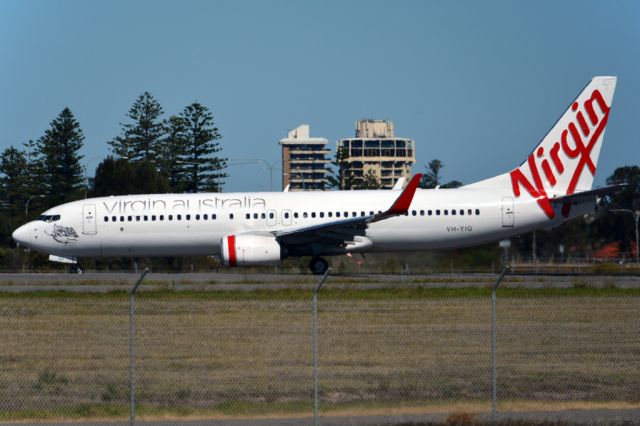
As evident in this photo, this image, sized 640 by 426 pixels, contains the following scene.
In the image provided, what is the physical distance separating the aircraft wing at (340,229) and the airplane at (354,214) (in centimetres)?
5

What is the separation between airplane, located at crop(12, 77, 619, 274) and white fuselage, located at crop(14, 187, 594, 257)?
0.03 meters

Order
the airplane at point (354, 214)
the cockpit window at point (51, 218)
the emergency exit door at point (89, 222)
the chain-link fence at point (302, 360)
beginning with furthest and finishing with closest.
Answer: the cockpit window at point (51, 218), the emergency exit door at point (89, 222), the airplane at point (354, 214), the chain-link fence at point (302, 360)

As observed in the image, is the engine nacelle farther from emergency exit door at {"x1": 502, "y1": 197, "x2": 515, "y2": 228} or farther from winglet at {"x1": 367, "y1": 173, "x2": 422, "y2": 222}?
emergency exit door at {"x1": 502, "y1": 197, "x2": 515, "y2": 228}

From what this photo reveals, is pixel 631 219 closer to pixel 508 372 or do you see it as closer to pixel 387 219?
pixel 387 219

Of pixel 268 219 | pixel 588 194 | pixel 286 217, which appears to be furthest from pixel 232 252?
pixel 588 194

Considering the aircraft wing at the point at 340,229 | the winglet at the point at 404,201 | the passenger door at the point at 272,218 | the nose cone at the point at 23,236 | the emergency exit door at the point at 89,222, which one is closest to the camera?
the winglet at the point at 404,201

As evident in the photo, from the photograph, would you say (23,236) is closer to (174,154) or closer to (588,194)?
(588,194)

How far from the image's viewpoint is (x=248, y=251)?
37.3 meters

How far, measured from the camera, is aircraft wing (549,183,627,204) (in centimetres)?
3650

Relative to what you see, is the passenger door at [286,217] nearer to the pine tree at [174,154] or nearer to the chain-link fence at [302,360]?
the chain-link fence at [302,360]

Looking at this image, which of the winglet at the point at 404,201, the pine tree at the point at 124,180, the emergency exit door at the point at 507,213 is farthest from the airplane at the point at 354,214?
the pine tree at the point at 124,180

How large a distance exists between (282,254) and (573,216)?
10.1 meters

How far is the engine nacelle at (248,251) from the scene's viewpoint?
37.3 metres

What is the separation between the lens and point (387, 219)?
3859 centimetres
